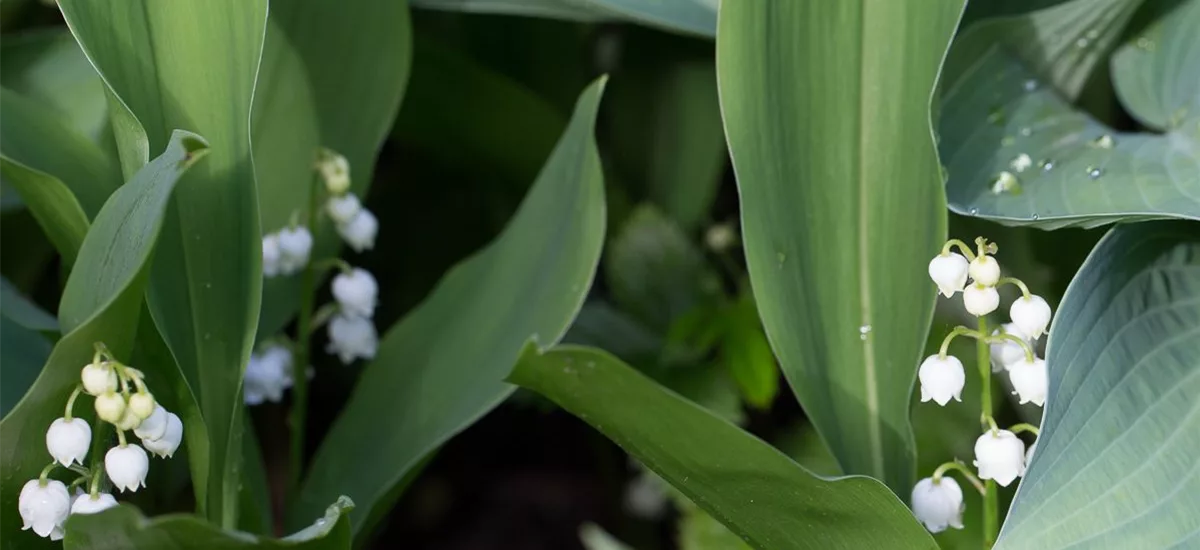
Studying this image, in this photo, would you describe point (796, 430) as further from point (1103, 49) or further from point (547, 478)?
point (547, 478)

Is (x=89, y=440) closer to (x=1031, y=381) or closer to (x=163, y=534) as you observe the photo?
(x=163, y=534)

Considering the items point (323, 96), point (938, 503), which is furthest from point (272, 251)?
point (938, 503)

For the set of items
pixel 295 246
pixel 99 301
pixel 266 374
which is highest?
pixel 99 301

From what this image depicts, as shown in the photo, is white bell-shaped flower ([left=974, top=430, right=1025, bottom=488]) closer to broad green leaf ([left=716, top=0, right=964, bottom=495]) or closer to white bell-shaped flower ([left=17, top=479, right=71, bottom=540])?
broad green leaf ([left=716, top=0, right=964, bottom=495])

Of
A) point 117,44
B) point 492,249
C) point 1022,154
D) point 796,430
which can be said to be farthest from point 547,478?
point 117,44

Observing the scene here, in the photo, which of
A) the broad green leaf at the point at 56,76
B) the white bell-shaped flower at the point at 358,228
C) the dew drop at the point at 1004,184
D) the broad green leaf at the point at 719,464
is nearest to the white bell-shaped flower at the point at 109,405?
the broad green leaf at the point at 719,464

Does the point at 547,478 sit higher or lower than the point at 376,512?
lower
